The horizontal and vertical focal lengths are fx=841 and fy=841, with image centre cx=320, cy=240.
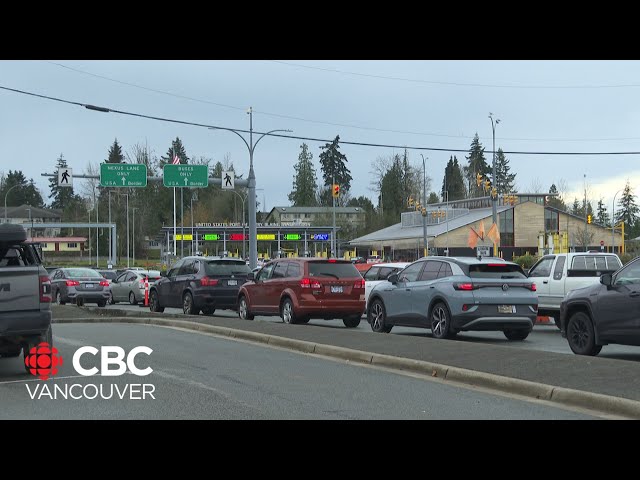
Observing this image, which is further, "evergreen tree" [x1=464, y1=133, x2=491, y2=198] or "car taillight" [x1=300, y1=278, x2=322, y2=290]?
"evergreen tree" [x1=464, y1=133, x2=491, y2=198]

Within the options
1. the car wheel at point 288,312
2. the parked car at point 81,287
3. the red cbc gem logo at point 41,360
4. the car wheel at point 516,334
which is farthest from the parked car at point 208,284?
the red cbc gem logo at point 41,360

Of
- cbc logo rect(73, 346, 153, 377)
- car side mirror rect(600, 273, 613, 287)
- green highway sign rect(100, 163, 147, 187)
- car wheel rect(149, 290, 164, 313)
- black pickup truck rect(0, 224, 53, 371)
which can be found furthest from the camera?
green highway sign rect(100, 163, 147, 187)

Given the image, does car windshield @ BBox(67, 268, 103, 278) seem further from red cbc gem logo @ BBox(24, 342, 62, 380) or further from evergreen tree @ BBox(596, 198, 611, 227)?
evergreen tree @ BBox(596, 198, 611, 227)

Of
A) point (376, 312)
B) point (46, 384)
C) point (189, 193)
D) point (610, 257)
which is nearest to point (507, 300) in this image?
point (376, 312)

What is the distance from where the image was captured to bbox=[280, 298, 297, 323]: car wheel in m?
20.4

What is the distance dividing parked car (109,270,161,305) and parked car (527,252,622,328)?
18.3 m

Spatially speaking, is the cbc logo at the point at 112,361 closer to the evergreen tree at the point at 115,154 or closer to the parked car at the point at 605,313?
the parked car at the point at 605,313

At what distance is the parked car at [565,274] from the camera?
20.1 metres

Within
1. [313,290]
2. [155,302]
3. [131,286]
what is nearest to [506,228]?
[131,286]

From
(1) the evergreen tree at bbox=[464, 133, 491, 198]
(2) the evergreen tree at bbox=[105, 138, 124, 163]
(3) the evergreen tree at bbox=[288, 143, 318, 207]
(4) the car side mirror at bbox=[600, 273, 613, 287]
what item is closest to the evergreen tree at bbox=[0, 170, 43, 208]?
(2) the evergreen tree at bbox=[105, 138, 124, 163]

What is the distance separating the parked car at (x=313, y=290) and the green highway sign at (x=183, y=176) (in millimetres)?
24484

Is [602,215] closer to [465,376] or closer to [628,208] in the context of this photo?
[628,208]
